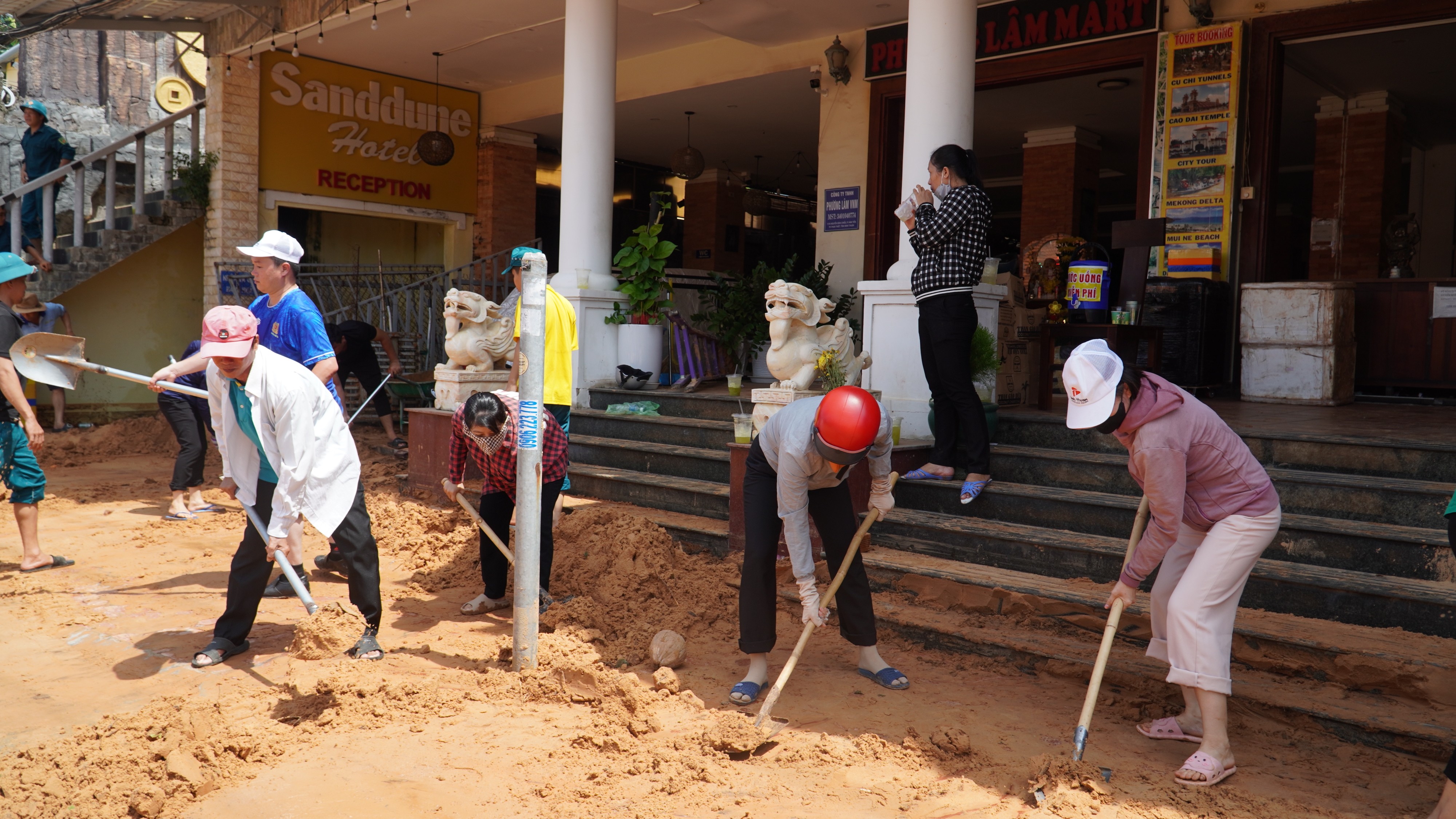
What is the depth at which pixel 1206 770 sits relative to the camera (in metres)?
3.41

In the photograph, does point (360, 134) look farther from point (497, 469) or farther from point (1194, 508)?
point (1194, 508)

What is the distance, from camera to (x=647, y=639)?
489cm

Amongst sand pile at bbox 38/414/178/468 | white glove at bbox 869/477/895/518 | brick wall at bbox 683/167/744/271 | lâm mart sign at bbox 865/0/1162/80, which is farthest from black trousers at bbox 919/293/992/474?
brick wall at bbox 683/167/744/271

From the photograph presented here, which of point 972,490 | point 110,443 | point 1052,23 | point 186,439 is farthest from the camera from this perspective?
point 110,443

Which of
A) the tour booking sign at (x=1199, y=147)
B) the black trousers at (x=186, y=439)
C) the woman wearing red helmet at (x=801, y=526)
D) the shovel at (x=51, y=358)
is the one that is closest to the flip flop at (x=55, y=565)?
the black trousers at (x=186, y=439)

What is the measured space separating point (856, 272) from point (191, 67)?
46.7ft

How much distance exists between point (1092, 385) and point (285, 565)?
3.32 meters

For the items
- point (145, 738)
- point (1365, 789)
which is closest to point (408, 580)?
point (145, 738)

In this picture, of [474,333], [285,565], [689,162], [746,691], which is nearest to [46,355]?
[285,565]

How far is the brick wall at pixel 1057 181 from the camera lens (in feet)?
45.1

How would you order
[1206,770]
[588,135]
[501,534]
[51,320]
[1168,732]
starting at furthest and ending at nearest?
1. [51,320]
2. [588,135]
3. [501,534]
4. [1168,732]
5. [1206,770]

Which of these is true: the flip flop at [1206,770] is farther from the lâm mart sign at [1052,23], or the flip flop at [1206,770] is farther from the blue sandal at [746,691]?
the lâm mart sign at [1052,23]

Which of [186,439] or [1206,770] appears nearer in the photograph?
[1206,770]

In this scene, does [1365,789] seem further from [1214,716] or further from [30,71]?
[30,71]
